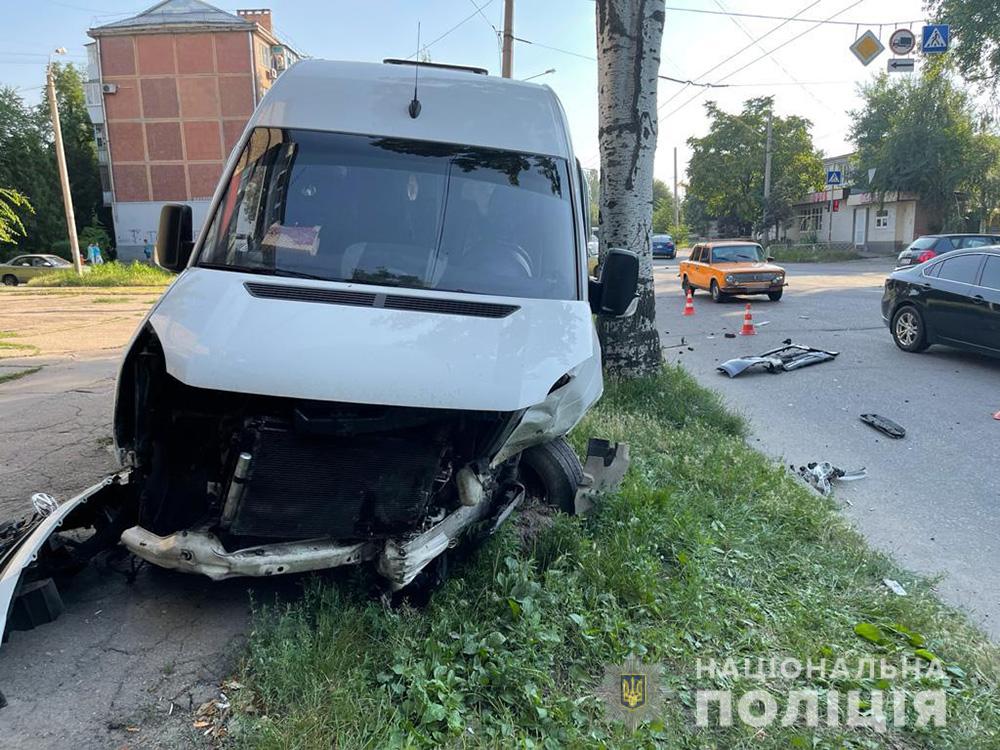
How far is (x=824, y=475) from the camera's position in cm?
601

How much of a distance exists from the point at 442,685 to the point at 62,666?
5.52 feet

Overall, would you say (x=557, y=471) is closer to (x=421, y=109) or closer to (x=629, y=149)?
(x=421, y=109)

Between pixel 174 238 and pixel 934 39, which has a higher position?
pixel 934 39

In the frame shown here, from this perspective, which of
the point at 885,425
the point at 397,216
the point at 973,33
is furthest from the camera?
the point at 973,33

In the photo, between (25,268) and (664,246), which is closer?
(25,268)

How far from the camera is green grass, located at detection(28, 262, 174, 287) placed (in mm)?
29203

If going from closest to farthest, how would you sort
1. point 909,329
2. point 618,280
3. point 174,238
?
point 618,280
point 174,238
point 909,329

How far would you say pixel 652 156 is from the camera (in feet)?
26.2

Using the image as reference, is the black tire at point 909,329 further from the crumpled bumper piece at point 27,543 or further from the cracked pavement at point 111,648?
the crumpled bumper piece at point 27,543

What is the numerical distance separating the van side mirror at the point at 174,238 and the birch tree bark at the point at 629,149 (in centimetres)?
442

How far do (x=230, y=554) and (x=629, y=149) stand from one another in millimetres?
6385

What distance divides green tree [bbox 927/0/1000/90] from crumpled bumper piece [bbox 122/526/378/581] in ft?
108

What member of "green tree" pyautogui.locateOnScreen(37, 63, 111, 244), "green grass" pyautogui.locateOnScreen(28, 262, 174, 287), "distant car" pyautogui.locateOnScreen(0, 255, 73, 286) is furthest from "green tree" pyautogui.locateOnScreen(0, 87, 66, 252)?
"green grass" pyautogui.locateOnScreen(28, 262, 174, 287)

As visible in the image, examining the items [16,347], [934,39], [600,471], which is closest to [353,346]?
[600,471]
